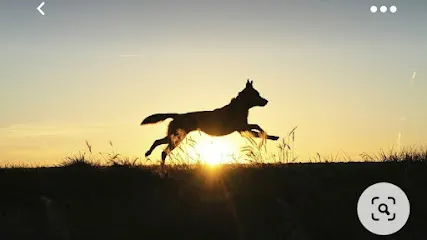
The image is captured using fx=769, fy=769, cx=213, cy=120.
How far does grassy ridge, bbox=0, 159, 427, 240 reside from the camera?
951cm

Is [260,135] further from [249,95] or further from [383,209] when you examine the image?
[383,209]

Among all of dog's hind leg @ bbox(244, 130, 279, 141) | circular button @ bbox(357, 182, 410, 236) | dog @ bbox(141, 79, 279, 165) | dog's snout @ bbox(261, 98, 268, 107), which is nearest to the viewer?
circular button @ bbox(357, 182, 410, 236)

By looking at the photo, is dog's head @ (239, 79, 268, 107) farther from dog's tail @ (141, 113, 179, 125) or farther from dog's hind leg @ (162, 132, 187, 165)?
dog's hind leg @ (162, 132, 187, 165)

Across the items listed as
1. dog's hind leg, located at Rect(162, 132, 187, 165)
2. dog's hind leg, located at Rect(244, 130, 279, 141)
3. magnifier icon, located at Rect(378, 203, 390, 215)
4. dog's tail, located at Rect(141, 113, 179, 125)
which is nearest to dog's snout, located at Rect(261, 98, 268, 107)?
dog's hind leg, located at Rect(244, 130, 279, 141)

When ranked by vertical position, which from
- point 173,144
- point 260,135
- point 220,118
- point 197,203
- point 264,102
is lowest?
point 197,203

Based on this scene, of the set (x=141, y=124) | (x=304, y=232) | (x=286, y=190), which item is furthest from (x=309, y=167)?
(x=141, y=124)

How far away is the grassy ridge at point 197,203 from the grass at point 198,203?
1 centimetres

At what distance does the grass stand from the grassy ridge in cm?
1

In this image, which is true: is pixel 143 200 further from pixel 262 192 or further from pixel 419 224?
pixel 419 224

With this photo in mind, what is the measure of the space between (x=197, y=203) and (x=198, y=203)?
0.02 meters

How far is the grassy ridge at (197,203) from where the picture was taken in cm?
951

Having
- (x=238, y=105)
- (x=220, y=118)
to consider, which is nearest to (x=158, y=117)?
(x=220, y=118)

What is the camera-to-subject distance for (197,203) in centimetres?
997

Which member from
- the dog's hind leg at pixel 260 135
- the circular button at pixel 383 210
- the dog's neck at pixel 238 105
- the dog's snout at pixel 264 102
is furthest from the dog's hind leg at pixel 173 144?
the circular button at pixel 383 210
